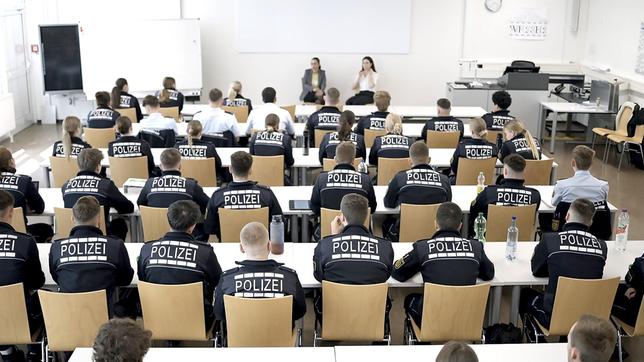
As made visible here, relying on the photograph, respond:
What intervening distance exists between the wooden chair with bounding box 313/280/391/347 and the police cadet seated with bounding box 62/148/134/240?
90.1 inches

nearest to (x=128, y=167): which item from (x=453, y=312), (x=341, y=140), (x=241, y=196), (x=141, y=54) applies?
(x=241, y=196)

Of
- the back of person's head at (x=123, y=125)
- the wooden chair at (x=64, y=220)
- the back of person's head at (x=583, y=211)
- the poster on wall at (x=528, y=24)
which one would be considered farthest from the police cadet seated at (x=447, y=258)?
the poster on wall at (x=528, y=24)

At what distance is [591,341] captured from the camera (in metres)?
3.02

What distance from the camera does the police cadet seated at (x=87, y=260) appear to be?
14.0 feet

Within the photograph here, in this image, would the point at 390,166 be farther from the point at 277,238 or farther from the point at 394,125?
the point at 277,238

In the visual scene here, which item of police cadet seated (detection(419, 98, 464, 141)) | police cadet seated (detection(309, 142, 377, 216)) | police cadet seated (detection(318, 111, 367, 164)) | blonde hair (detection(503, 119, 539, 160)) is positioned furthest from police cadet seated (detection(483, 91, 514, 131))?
police cadet seated (detection(309, 142, 377, 216))

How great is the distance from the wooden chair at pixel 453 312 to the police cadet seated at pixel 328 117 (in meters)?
4.79

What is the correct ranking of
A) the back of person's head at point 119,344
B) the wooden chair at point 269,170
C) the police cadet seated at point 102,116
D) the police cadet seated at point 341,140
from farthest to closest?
the police cadet seated at point 102,116 < the police cadet seated at point 341,140 < the wooden chair at point 269,170 < the back of person's head at point 119,344

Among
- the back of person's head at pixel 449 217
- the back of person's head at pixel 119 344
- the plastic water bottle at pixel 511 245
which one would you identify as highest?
the back of person's head at pixel 449 217

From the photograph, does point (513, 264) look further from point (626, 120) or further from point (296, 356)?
point (626, 120)

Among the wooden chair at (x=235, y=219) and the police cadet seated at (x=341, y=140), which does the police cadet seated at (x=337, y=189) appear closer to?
the wooden chair at (x=235, y=219)

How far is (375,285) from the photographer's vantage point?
4098mm

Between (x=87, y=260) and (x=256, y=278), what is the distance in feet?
3.48

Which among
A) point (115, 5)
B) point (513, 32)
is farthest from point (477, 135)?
point (115, 5)
